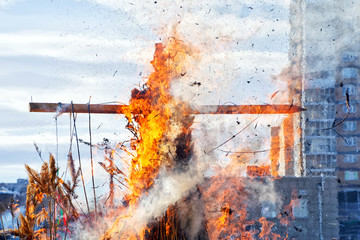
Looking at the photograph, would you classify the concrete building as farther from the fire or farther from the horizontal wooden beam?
the fire

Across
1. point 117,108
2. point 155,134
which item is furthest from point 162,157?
point 117,108

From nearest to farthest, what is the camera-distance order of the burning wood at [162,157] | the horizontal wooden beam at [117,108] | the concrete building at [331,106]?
the burning wood at [162,157], the horizontal wooden beam at [117,108], the concrete building at [331,106]

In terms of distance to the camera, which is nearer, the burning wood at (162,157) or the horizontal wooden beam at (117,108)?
the burning wood at (162,157)

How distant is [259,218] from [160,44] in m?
A: 31.9

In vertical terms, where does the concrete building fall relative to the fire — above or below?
above

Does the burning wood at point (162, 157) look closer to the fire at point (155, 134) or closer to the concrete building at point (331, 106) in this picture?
the fire at point (155, 134)

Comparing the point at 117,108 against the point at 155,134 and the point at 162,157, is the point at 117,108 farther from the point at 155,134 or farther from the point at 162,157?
the point at 162,157

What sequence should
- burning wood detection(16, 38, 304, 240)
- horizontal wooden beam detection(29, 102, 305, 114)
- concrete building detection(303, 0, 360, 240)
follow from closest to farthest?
burning wood detection(16, 38, 304, 240)
horizontal wooden beam detection(29, 102, 305, 114)
concrete building detection(303, 0, 360, 240)

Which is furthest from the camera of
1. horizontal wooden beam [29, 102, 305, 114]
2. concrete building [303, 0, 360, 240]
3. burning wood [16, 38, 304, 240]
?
concrete building [303, 0, 360, 240]

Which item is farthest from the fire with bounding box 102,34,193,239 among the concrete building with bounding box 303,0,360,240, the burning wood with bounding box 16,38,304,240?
the concrete building with bounding box 303,0,360,240

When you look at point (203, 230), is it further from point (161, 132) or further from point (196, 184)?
point (161, 132)

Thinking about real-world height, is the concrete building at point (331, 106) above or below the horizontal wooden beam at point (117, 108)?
above

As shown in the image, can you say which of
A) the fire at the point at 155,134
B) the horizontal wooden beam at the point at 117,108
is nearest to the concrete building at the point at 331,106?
the horizontal wooden beam at the point at 117,108

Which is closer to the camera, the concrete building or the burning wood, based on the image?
the burning wood
